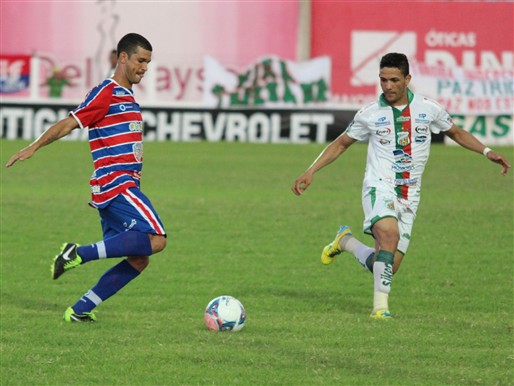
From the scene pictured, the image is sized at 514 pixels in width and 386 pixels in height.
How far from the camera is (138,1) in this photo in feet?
121

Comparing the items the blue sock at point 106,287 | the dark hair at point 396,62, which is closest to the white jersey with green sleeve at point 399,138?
the dark hair at point 396,62

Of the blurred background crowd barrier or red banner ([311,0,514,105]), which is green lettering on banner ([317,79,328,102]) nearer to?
the blurred background crowd barrier

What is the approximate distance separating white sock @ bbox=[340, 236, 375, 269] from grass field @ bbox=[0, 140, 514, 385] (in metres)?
0.35

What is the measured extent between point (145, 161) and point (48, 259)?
38.5 ft

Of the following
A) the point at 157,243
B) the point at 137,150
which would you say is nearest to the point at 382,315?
the point at 157,243

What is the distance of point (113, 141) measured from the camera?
8484mm

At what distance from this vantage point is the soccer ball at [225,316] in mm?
8422

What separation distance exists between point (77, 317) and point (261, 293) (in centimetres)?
203

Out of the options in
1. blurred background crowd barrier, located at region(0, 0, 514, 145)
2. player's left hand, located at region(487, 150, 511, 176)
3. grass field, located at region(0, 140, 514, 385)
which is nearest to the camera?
grass field, located at region(0, 140, 514, 385)

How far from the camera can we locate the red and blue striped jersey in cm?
845

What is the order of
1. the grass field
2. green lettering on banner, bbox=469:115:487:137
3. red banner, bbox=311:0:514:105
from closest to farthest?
1. the grass field
2. green lettering on banner, bbox=469:115:487:137
3. red banner, bbox=311:0:514:105

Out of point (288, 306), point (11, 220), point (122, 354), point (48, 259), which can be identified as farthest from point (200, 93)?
point (122, 354)

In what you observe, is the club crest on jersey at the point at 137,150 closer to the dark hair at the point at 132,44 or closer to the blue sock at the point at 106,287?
the dark hair at the point at 132,44

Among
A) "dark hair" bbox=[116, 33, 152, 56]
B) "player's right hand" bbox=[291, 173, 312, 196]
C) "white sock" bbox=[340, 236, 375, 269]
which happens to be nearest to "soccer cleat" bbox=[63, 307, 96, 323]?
"player's right hand" bbox=[291, 173, 312, 196]
